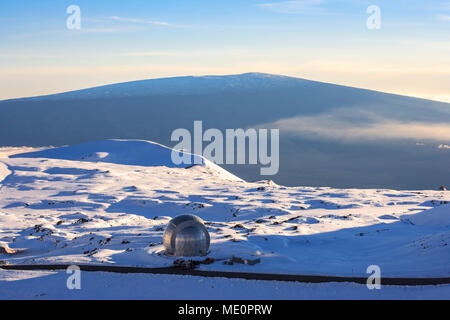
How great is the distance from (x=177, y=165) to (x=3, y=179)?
19.8 m

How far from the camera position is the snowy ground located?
15.2 meters

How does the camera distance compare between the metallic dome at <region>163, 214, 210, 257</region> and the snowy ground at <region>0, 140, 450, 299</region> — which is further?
the metallic dome at <region>163, 214, 210, 257</region>

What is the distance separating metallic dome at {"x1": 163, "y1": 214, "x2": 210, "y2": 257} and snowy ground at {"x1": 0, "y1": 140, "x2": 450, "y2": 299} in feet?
1.41

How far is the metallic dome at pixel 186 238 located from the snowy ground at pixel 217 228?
0.43 metres

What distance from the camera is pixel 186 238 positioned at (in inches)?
704

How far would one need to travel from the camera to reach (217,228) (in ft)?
80.8

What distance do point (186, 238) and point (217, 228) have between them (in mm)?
6849

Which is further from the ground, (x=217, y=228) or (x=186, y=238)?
(x=217, y=228)

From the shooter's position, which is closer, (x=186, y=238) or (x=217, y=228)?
(x=186, y=238)

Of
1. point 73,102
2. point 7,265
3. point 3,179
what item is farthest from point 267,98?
point 7,265

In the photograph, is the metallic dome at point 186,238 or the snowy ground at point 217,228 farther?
the metallic dome at point 186,238

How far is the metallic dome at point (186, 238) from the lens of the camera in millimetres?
17891

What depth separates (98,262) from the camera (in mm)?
17531

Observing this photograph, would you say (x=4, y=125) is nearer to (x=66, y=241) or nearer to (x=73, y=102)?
(x=73, y=102)
